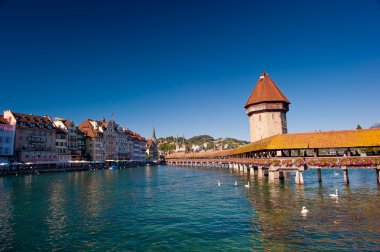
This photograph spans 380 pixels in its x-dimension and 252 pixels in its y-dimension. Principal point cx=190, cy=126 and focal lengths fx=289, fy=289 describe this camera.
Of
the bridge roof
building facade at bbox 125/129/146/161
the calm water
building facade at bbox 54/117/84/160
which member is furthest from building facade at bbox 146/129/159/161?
the calm water

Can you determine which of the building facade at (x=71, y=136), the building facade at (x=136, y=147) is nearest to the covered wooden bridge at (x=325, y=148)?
the building facade at (x=71, y=136)

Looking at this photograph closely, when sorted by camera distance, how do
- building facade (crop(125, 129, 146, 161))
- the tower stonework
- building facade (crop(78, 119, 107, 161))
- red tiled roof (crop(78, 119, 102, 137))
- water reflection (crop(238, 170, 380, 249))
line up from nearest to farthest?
1. water reflection (crop(238, 170, 380, 249))
2. the tower stonework
3. building facade (crop(78, 119, 107, 161))
4. red tiled roof (crop(78, 119, 102, 137))
5. building facade (crop(125, 129, 146, 161))

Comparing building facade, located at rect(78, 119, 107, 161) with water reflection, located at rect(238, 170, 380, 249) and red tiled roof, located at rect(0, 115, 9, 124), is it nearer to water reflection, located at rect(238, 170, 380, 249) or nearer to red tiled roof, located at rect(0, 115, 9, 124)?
red tiled roof, located at rect(0, 115, 9, 124)

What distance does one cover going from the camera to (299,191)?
99.5ft

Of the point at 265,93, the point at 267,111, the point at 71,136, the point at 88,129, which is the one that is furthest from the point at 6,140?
the point at 265,93

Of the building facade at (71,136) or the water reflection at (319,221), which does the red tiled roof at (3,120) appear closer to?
the building facade at (71,136)

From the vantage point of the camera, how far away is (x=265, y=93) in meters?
63.1

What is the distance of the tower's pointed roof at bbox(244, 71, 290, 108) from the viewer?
62256 millimetres

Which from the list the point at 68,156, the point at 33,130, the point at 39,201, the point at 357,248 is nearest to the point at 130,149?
the point at 68,156

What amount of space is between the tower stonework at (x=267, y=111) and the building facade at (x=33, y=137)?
201 feet

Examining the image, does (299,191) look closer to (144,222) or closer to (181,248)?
(144,222)

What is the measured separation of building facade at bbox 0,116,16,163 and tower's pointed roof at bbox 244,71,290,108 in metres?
59.6

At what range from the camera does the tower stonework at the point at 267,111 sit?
6125 cm

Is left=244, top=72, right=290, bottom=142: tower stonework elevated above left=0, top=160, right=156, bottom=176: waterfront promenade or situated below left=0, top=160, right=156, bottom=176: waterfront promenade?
above
